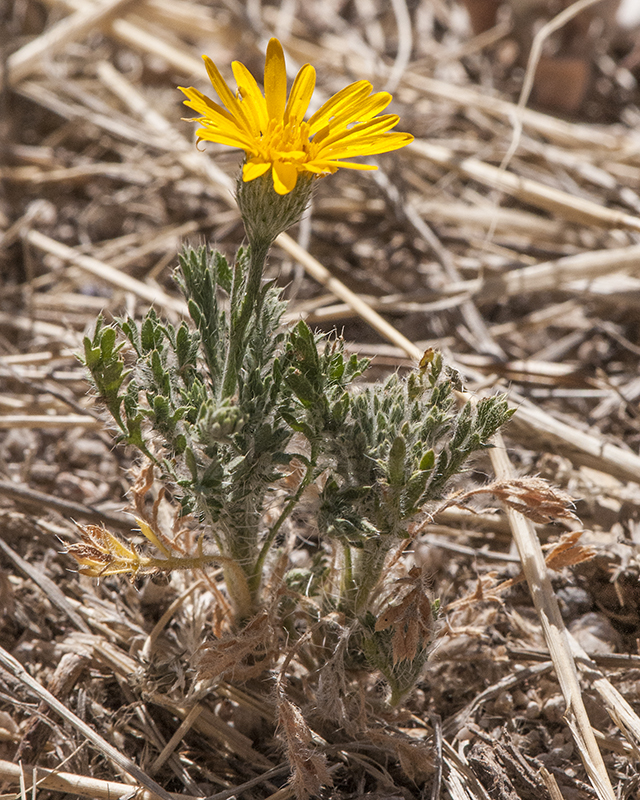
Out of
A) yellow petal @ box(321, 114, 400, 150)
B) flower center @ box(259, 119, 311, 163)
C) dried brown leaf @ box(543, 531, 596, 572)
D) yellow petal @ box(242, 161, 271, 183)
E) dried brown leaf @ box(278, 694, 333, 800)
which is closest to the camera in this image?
yellow petal @ box(242, 161, 271, 183)

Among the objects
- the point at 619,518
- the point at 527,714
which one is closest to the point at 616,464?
the point at 619,518

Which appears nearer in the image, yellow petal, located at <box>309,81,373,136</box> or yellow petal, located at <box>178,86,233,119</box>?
yellow petal, located at <box>178,86,233,119</box>

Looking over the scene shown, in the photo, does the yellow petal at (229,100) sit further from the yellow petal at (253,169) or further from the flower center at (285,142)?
the yellow petal at (253,169)

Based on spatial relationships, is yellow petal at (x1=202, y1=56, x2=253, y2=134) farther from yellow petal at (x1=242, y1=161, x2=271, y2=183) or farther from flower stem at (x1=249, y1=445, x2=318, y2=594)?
flower stem at (x1=249, y1=445, x2=318, y2=594)

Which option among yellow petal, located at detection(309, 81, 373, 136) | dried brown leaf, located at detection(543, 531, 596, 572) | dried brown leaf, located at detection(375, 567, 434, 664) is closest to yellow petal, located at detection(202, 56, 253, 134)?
yellow petal, located at detection(309, 81, 373, 136)

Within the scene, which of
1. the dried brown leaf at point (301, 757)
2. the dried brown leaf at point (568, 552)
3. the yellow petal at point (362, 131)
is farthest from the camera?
the dried brown leaf at point (568, 552)

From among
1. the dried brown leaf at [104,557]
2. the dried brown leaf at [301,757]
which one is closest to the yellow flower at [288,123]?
the dried brown leaf at [104,557]

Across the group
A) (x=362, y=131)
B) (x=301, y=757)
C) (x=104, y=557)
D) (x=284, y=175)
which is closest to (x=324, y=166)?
(x=284, y=175)

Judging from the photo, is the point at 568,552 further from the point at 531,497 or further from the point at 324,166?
the point at 324,166
